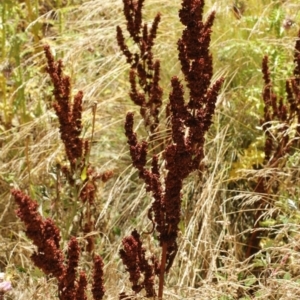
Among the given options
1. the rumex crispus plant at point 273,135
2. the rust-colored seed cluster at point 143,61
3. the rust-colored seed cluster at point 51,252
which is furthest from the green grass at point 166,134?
the rust-colored seed cluster at point 51,252

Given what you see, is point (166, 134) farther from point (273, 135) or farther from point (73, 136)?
point (73, 136)

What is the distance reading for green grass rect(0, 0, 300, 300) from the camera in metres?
2.01

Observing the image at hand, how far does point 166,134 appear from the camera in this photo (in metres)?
2.41

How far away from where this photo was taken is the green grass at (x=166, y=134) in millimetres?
2012

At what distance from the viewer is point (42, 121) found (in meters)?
2.73

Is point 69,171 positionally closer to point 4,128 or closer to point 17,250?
point 17,250

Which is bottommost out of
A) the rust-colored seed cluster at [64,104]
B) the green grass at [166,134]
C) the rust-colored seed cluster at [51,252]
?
the green grass at [166,134]

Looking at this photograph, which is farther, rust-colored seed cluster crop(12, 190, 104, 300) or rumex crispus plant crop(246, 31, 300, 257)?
rumex crispus plant crop(246, 31, 300, 257)

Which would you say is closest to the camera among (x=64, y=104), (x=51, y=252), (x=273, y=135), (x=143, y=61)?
(x=51, y=252)

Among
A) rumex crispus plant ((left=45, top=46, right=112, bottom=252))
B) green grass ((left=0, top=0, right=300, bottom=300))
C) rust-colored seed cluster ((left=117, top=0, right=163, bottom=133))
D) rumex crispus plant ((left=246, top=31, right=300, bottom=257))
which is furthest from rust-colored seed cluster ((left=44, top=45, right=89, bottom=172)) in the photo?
rumex crispus plant ((left=246, top=31, right=300, bottom=257))

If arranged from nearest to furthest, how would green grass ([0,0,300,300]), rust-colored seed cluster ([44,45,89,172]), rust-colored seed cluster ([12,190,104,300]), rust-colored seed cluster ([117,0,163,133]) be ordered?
rust-colored seed cluster ([12,190,104,300]), rust-colored seed cluster ([44,45,89,172]), green grass ([0,0,300,300]), rust-colored seed cluster ([117,0,163,133])

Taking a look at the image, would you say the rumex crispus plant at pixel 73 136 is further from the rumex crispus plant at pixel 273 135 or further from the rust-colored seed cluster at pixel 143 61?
the rumex crispus plant at pixel 273 135

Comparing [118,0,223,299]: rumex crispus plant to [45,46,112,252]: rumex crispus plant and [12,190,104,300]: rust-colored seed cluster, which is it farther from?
[45,46,112,252]: rumex crispus plant

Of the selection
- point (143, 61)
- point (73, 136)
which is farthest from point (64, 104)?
point (143, 61)
